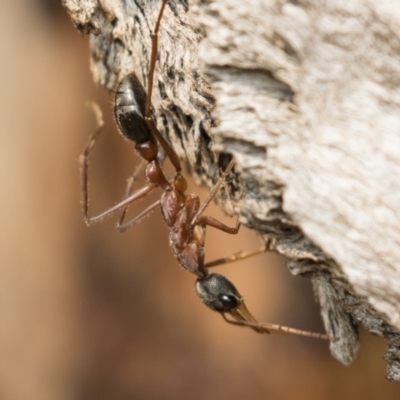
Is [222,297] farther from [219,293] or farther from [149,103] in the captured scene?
[149,103]

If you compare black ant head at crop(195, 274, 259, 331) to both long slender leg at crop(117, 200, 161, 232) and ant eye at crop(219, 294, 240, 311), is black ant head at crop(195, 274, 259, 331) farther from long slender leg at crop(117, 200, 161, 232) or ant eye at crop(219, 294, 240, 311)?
long slender leg at crop(117, 200, 161, 232)

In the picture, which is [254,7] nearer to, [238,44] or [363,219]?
[238,44]

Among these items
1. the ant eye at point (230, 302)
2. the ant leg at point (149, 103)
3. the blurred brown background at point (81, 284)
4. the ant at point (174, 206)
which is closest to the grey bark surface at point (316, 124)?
the ant leg at point (149, 103)

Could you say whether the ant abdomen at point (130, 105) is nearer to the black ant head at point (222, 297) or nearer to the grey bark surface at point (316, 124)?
the grey bark surface at point (316, 124)

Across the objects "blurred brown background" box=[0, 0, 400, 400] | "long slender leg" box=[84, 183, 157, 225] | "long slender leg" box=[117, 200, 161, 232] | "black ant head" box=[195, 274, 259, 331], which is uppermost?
"long slender leg" box=[84, 183, 157, 225]

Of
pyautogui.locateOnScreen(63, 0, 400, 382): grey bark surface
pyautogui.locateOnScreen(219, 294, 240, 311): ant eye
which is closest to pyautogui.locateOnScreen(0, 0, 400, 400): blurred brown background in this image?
pyautogui.locateOnScreen(219, 294, 240, 311): ant eye

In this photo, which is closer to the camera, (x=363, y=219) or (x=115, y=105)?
(x=363, y=219)

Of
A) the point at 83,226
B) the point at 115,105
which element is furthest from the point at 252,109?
the point at 83,226

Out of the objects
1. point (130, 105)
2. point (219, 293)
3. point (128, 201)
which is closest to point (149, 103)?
point (130, 105)
